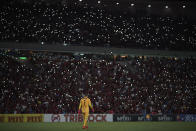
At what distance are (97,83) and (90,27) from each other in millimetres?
7316

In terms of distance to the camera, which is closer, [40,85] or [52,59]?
[40,85]

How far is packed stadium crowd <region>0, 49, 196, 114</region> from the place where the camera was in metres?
22.8

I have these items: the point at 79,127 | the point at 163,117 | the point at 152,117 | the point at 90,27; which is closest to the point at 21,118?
the point at 79,127

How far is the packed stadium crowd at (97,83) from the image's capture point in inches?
898

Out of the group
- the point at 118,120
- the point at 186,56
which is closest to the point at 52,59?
the point at 118,120

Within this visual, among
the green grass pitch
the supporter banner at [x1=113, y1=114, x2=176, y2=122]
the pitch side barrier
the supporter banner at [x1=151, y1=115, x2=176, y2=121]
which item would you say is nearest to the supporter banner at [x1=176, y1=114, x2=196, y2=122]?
the pitch side barrier

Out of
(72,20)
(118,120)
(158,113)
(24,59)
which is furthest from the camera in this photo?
(72,20)

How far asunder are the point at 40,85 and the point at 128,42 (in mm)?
11886

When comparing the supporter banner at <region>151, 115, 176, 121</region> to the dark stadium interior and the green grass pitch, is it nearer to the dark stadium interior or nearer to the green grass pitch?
the dark stadium interior

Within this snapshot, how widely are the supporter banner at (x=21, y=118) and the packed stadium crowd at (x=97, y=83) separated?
180 cm

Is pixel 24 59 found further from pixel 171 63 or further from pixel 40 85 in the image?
pixel 171 63

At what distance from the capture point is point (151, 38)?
30.4 metres

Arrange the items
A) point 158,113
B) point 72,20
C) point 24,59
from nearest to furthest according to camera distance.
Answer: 1. point 158,113
2. point 24,59
3. point 72,20

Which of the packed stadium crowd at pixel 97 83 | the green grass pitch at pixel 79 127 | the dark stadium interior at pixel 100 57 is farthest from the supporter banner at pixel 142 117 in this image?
the green grass pitch at pixel 79 127
